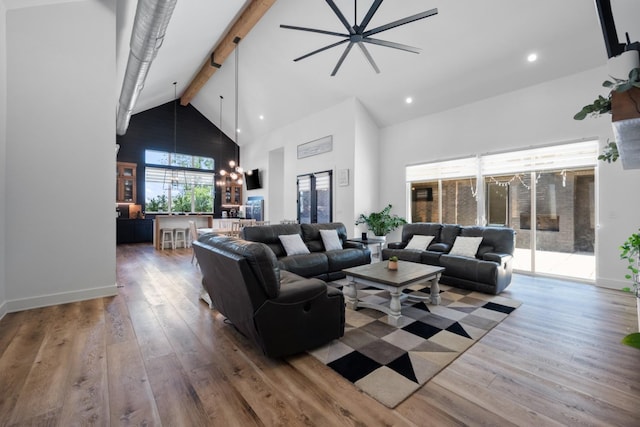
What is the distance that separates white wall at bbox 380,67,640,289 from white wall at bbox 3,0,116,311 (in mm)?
5888

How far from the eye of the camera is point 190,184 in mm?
10430

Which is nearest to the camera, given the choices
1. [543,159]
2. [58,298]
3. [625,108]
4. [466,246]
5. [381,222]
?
[625,108]

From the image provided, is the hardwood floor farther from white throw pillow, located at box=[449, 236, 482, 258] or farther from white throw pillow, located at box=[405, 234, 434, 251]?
white throw pillow, located at box=[405, 234, 434, 251]

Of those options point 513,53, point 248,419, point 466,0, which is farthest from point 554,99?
point 248,419

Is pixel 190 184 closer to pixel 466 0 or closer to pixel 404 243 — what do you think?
pixel 404 243

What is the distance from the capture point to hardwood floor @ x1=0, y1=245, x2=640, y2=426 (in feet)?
5.25

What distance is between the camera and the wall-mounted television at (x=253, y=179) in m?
10.3

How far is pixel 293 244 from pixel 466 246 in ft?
9.60

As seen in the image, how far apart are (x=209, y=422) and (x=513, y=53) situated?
20.3ft

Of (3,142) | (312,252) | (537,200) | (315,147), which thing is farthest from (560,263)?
(3,142)

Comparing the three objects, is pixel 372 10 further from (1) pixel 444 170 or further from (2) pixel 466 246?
(1) pixel 444 170

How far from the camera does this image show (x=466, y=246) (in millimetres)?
4613

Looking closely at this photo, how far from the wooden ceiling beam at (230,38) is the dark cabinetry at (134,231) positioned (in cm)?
469

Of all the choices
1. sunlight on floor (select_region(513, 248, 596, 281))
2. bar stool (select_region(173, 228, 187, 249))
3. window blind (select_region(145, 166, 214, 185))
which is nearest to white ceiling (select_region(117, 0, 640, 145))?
window blind (select_region(145, 166, 214, 185))
